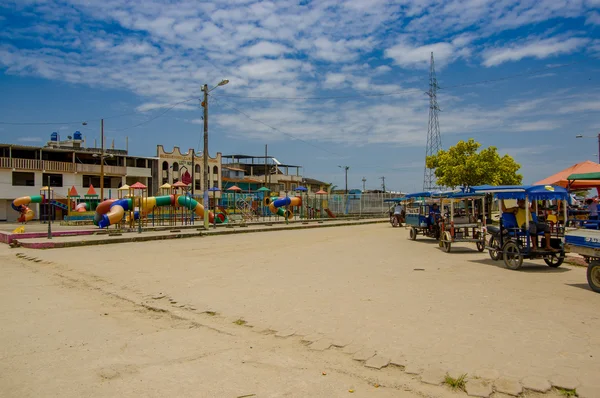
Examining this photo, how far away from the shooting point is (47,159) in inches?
2217

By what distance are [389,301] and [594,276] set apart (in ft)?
15.2

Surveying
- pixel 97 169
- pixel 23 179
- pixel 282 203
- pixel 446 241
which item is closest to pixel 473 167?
pixel 282 203

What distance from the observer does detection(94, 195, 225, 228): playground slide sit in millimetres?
27453

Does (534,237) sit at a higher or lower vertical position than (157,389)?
higher

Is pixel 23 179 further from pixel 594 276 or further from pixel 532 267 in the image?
pixel 594 276

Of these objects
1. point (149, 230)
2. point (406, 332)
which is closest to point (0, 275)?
point (406, 332)

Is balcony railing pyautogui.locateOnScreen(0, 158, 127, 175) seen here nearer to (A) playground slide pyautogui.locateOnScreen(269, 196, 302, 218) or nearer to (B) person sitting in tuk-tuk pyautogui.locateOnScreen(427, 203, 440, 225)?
(A) playground slide pyautogui.locateOnScreen(269, 196, 302, 218)

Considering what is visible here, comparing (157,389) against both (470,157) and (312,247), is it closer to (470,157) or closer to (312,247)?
(312,247)

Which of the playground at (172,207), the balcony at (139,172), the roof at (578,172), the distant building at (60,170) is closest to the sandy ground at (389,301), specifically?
the roof at (578,172)

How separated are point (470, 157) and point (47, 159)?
165ft

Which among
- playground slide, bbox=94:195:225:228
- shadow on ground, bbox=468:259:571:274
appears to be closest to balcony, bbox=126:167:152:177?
playground slide, bbox=94:195:225:228

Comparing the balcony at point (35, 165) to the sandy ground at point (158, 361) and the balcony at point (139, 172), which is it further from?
the sandy ground at point (158, 361)

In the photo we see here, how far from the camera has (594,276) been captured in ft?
30.2

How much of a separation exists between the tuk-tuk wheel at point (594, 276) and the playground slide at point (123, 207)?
23.9m
